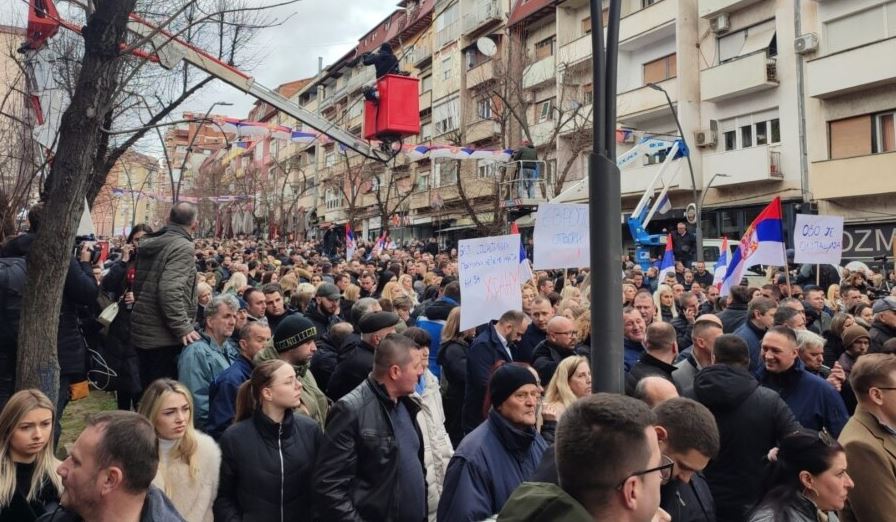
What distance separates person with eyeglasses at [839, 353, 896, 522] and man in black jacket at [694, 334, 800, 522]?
476 mm

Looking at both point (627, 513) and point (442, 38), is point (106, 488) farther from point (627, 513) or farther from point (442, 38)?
point (442, 38)

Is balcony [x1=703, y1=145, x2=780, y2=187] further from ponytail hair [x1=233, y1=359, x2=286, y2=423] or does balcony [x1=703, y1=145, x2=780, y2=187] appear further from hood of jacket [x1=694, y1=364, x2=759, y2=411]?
ponytail hair [x1=233, y1=359, x2=286, y2=423]

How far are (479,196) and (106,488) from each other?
34.8m

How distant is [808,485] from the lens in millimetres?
3100

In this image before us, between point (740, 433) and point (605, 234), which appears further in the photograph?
point (740, 433)

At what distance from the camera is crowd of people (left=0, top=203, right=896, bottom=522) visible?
2.39 m

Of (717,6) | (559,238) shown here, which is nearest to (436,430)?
(559,238)

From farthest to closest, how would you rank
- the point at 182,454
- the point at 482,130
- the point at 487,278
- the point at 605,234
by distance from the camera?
1. the point at 482,130
2. the point at 487,278
3. the point at 182,454
4. the point at 605,234

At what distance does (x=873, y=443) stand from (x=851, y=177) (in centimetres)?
2262

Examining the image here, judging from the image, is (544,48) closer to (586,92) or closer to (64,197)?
(586,92)

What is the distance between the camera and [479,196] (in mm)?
36812

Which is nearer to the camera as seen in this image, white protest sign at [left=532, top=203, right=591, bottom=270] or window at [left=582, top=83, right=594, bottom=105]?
white protest sign at [left=532, top=203, right=591, bottom=270]

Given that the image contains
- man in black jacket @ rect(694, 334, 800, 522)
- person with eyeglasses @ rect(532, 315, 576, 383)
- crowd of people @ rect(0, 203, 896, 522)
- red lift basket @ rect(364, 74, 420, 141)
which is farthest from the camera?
red lift basket @ rect(364, 74, 420, 141)

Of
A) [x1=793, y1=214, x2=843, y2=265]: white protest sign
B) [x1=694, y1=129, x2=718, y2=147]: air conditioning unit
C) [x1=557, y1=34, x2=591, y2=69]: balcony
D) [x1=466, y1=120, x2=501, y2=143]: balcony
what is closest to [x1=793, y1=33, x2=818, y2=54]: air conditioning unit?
[x1=694, y1=129, x2=718, y2=147]: air conditioning unit
